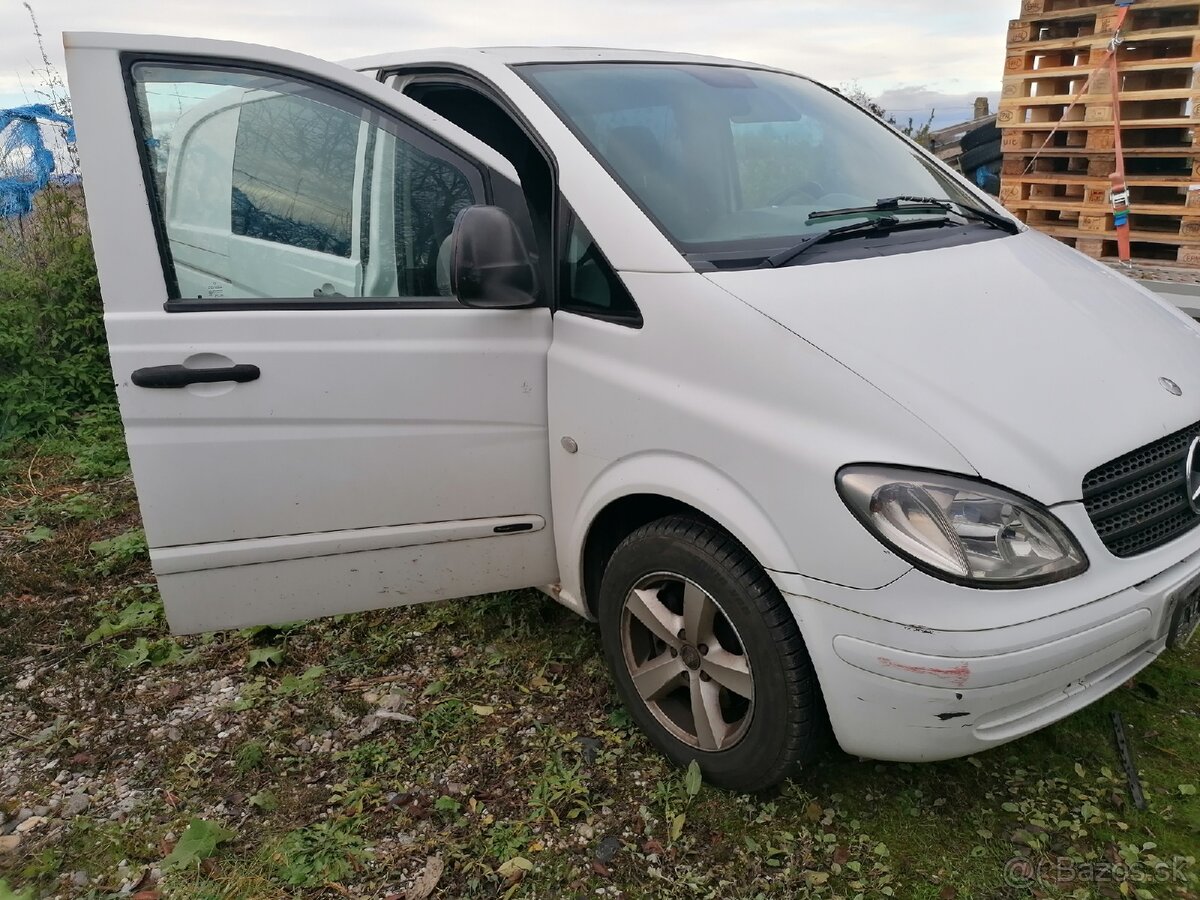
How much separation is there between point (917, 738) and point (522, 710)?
1.24 m

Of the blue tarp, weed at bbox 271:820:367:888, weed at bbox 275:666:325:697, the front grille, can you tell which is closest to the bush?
the blue tarp

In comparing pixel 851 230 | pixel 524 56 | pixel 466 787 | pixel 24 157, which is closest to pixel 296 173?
pixel 524 56

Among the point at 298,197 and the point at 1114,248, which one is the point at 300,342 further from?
the point at 1114,248

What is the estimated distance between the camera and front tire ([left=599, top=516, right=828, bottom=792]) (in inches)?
82.4

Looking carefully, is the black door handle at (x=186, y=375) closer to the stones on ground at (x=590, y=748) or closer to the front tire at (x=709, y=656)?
the front tire at (x=709, y=656)

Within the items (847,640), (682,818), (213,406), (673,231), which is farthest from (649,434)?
(213,406)

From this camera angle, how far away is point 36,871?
2.26m

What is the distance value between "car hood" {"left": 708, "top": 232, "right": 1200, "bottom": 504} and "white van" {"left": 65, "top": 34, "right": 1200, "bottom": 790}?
10 millimetres

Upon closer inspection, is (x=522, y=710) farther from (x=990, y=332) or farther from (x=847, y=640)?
(x=990, y=332)

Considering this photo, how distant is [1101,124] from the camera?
6363 millimetres

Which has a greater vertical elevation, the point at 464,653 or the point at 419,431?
the point at 419,431

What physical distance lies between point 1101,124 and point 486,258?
5.88 metres

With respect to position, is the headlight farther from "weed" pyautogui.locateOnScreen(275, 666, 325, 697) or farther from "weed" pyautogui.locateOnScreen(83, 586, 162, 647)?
"weed" pyautogui.locateOnScreen(83, 586, 162, 647)

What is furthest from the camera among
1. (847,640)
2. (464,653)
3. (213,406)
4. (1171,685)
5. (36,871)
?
(464,653)
